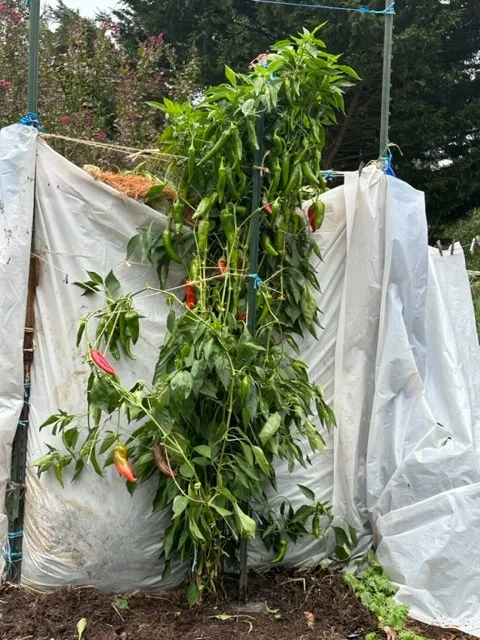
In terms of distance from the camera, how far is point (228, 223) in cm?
233

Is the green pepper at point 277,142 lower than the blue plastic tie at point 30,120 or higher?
lower

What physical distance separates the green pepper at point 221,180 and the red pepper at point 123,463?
1.04m

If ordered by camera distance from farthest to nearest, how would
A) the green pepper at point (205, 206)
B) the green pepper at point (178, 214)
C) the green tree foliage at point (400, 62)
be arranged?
the green tree foliage at point (400, 62), the green pepper at point (178, 214), the green pepper at point (205, 206)

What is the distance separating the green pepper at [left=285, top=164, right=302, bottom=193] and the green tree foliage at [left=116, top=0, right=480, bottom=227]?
4.54 meters

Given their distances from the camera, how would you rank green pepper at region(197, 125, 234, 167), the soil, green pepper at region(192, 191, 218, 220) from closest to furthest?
the soil, green pepper at region(197, 125, 234, 167), green pepper at region(192, 191, 218, 220)

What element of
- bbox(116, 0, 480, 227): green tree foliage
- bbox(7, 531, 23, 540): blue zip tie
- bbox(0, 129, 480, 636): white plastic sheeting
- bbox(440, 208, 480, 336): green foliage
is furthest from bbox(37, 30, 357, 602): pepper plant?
bbox(116, 0, 480, 227): green tree foliage

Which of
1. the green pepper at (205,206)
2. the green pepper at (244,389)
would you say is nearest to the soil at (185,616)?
the green pepper at (244,389)

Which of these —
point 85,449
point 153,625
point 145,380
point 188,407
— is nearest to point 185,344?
point 188,407

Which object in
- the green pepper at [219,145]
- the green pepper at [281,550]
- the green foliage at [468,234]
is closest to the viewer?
the green pepper at [219,145]

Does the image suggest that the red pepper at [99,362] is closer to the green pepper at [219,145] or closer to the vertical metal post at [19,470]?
the vertical metal post at [19,470]

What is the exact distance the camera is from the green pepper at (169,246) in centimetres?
240

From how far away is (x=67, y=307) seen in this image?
2426 millimetres

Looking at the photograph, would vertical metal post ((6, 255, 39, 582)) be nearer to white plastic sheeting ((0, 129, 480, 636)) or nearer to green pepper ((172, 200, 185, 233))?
white plastic sheeting ((0, 129, 480, 636))

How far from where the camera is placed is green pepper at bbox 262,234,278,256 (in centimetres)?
240
